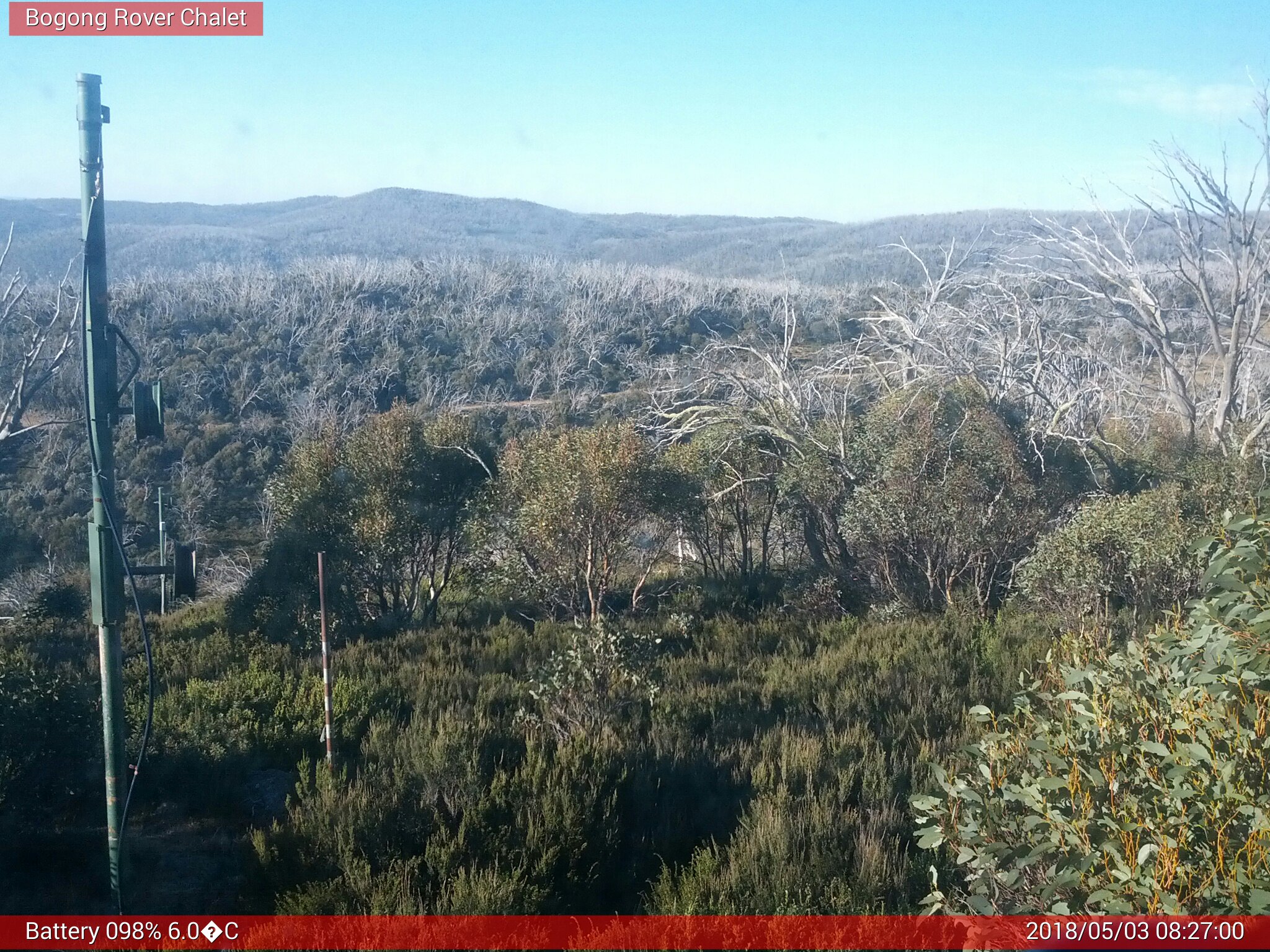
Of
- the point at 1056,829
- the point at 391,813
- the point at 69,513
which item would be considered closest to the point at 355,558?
the point at 391,813

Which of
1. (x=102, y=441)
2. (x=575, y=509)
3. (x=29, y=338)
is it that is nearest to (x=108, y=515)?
(x=102, y=441)

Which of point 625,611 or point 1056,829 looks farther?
point 625,611

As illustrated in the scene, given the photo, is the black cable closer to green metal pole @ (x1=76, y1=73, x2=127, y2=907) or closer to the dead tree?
green metal pole @ (x1=76, y1=73, x2=127, y2=907)

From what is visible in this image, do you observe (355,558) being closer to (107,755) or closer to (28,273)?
(107,755)

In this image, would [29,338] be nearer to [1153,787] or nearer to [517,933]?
[517,933]

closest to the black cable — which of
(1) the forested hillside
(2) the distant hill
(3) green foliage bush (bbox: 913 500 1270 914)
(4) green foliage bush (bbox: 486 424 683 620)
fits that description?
(1) the forested hillside

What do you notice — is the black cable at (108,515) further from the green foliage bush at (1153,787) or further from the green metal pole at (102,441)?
the green foliage bush at (1153,787)
